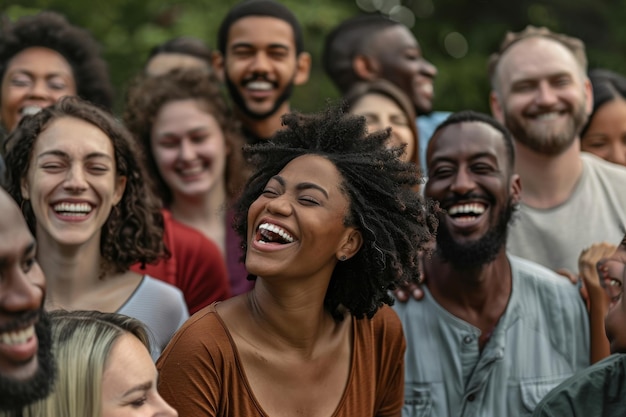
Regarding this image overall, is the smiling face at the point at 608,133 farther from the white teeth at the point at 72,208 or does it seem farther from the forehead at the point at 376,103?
the white teeth at the point at 72,208

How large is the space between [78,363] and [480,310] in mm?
2479

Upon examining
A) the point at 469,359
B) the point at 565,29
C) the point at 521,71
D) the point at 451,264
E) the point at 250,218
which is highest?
the point at 565,29

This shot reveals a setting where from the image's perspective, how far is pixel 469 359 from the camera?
520 cm

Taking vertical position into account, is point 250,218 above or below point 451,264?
above

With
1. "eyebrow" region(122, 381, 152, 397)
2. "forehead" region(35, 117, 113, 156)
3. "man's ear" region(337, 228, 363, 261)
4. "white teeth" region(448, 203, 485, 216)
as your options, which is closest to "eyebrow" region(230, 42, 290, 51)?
"forehead" region(35, 117, 113, 156)

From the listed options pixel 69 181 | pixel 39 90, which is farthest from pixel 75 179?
pixel 39 90

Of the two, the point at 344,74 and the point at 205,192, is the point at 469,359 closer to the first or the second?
the point at 205,192

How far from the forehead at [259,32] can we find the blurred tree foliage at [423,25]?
5.66 ft

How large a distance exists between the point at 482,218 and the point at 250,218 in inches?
55.4

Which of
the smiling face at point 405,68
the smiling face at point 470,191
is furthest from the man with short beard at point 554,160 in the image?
the smiling face at point 405,68

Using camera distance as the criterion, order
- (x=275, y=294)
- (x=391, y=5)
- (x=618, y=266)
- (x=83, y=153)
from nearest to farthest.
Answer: (x=275, y=294)
(x=618, y=266)
(x=83, y=153)
(x=391, y=5)

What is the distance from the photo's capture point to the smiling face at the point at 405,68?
7.93 metres

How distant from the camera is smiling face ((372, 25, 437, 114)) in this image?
793 cm

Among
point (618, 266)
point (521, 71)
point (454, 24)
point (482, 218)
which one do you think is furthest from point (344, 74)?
point (454, 24)
